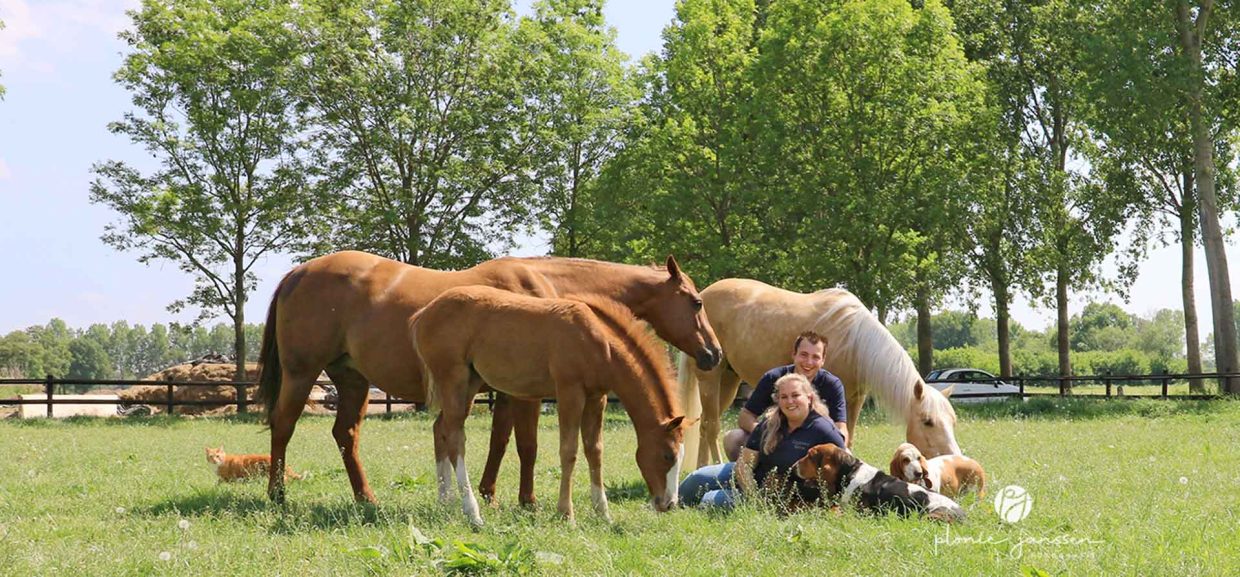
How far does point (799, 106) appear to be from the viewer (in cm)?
2772

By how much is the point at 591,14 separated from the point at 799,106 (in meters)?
8.93

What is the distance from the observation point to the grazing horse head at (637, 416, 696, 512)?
6.56 m

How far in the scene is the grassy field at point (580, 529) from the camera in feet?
16.9

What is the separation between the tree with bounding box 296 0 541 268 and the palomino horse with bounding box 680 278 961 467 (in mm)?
18754

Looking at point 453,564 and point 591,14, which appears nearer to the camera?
point 453,564

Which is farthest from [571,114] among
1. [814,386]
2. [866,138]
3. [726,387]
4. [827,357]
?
[814,386]

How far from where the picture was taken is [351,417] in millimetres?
8703

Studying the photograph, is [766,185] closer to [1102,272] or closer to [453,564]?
[1102,272]

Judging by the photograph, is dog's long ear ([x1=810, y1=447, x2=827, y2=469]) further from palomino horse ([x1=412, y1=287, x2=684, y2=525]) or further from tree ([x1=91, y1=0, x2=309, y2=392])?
tree ([x1=91, y1=0, x2=309, y2=392])

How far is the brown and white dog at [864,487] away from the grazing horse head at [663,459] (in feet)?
2.70

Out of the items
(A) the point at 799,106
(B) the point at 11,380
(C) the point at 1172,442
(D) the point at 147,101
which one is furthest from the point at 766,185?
(B) the point at 11,380

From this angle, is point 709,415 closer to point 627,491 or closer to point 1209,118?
point 627,491

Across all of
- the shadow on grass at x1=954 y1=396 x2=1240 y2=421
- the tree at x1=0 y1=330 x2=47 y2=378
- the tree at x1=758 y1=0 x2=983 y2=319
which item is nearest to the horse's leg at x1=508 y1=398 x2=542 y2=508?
the shadow on grass at x1=954 y1=396 x2=1240 y2=421

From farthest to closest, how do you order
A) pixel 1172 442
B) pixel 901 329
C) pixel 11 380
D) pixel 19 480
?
pixel 901 329
pixel 11 380
pixel 1172 442
pixel 19 480
